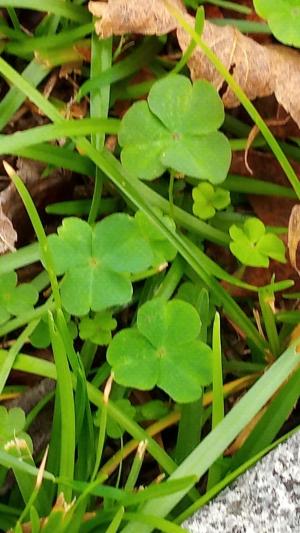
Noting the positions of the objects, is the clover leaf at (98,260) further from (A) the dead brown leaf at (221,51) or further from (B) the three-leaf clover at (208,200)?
(A) the dead brown leaf at (221,51)

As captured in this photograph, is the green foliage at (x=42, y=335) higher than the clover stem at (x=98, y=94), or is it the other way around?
the clover stem at (x=98, y=94)

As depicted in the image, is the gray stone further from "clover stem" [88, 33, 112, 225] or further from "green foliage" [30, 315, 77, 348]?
"clover stem" [88, 33, 112, 225]

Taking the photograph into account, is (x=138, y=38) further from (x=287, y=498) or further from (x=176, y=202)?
(x=287, y=498)

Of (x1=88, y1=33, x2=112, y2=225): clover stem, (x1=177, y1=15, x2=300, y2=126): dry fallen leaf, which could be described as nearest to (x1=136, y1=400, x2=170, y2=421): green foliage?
(x1=88, y1=33, x2=112, y2=225): clover stem

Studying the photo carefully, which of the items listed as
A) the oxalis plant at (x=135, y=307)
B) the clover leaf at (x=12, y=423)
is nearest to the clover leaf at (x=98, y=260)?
the oxalis plant at (x=135, y=307)

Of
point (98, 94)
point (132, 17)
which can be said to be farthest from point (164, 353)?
point (132, 17)

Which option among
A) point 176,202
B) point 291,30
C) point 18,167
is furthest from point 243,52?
point 18,167
